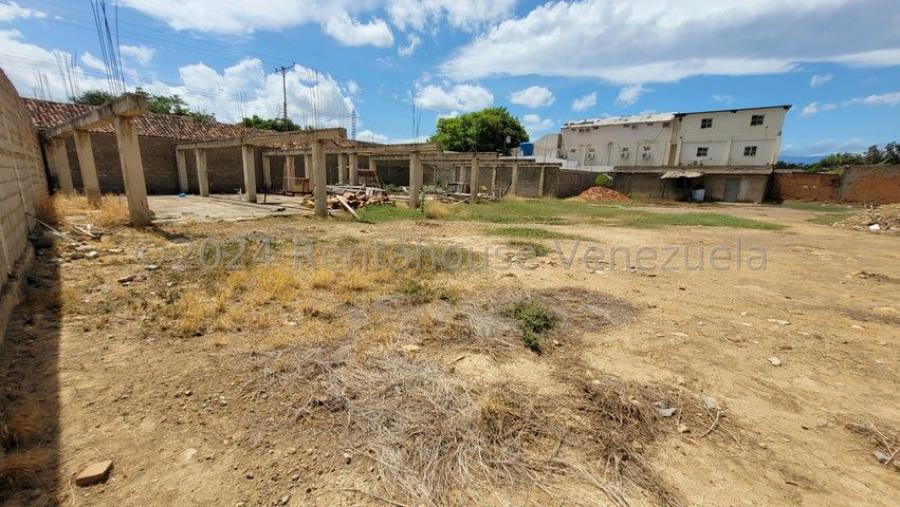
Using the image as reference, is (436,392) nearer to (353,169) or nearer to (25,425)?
(25,425)

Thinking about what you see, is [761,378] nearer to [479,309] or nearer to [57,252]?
[479,309]

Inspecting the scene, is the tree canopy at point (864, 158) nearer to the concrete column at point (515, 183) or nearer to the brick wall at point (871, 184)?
the brick wall at point (871, 184)

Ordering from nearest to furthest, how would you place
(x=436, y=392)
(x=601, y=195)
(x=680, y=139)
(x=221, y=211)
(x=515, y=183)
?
(x=436, y=392) → (x=221, y=211) → (x=515, y=183) → (x=601, y=195) → (x=680, y=139)

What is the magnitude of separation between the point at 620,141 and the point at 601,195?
446 inches

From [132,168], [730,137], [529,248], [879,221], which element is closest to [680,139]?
[730,137]

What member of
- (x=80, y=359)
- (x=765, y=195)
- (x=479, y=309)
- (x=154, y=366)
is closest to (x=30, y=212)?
(x=80, y=359)

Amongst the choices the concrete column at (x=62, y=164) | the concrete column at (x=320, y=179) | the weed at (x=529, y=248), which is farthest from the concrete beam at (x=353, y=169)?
the weed at (x=529, y=248)

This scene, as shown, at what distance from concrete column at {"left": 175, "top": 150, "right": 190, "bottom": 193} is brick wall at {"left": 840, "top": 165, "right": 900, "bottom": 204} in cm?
3946

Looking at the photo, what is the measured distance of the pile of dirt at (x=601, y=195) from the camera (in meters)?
26.5

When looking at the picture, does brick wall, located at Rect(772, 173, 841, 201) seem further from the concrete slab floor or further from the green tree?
the concrete slab floor

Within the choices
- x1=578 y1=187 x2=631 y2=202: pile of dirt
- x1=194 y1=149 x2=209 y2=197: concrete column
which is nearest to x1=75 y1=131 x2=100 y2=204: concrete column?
x1=194 y1=149 x2=209 y2=197: concrete column

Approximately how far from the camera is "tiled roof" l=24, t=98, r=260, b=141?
15.5 meters

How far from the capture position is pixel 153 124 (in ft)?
62.6

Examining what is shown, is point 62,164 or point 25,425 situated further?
point 62,164
